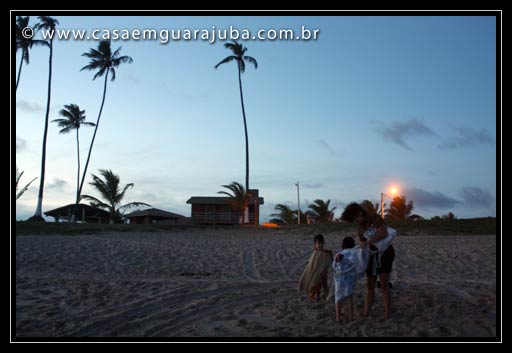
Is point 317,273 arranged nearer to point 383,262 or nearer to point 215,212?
point 383,262

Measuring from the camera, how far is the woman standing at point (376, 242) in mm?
5617

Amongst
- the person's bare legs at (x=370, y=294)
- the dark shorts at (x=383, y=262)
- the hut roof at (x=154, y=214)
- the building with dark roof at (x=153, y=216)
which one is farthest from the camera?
the building with dark roof at (x=153, y=216)

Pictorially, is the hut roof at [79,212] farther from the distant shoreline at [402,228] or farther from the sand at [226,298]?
the sand at [226,298]

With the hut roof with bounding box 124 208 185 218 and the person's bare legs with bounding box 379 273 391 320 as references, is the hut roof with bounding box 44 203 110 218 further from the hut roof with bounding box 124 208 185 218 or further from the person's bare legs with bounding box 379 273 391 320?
the person's bare legs with bounding box 379 273 391 320

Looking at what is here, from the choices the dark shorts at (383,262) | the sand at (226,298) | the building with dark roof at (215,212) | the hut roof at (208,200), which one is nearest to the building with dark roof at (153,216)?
the building with dark roof at (215,212)

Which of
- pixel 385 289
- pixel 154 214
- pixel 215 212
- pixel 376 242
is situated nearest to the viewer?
pixel 376 242

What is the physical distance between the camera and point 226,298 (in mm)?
7477

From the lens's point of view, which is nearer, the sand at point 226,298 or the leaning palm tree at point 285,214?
the sand at point 226,298

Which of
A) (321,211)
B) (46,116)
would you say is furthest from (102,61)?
(321,211)

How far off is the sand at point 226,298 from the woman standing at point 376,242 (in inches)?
22.2

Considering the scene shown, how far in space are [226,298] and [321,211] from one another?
29208 mm
